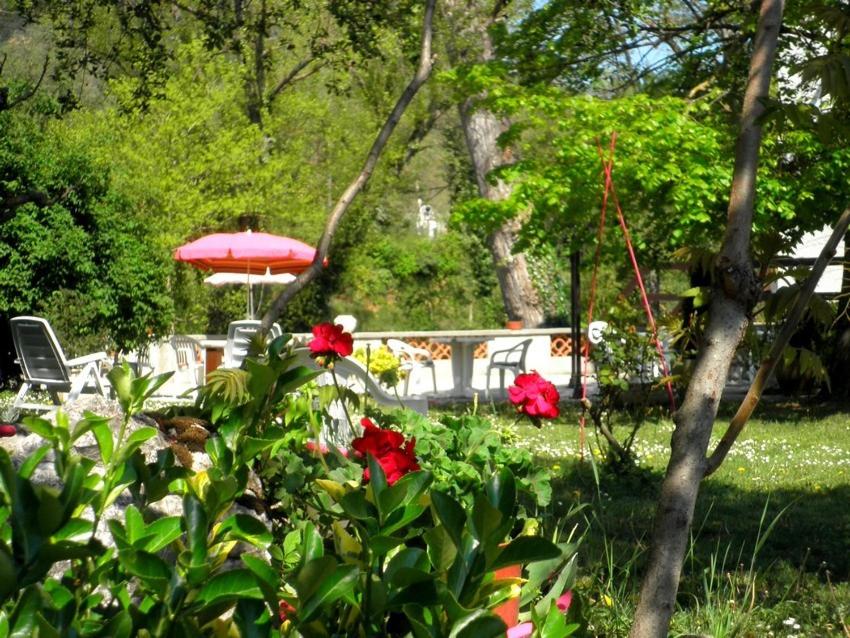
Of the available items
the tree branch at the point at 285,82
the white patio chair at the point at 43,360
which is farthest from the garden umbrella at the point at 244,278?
the white patio chair at the point at 43,360

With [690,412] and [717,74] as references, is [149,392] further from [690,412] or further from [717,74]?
[717,74]

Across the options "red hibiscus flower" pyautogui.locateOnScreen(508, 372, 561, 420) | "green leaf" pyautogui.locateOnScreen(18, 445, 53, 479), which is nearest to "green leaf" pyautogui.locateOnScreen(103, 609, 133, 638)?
"green leaf" pyautogui.locateOnScreen(18, 445, 53, 479)

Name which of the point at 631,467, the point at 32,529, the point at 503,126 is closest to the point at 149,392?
the point at 32,529

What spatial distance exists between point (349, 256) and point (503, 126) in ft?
24.3

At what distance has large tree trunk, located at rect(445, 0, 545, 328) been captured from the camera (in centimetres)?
1648

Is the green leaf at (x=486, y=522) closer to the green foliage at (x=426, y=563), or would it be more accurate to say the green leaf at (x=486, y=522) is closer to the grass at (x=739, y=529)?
the green foliage at (x=426, y=563)

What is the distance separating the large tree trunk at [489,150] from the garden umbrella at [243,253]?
10.9 feet

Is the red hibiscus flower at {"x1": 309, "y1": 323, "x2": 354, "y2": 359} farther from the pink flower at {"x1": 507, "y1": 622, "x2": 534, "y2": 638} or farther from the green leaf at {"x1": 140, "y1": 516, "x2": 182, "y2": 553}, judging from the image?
the green leaf at {"x1": 140, "y1": 516, "x2": 182, "y2": 553}

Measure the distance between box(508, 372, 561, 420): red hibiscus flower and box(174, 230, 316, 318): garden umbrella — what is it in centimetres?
1382

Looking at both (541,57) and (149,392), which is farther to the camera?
(541,57)

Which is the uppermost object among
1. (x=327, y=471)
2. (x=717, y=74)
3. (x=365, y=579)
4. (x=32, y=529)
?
(x=717, y=74)

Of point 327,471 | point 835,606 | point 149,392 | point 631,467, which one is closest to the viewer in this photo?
point 149,392

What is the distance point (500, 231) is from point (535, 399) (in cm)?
1752

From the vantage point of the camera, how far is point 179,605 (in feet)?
4.21
